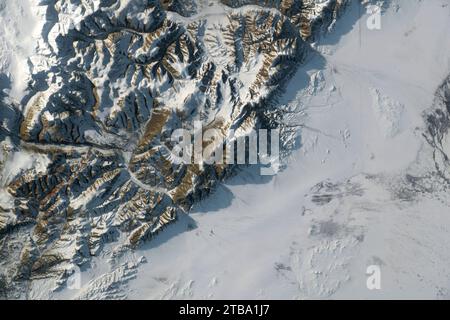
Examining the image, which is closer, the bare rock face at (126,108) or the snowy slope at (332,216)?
the bare rock face at (126,108)

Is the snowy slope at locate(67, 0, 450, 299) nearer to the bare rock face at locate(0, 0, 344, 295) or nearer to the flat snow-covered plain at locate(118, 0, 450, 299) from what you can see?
the flat snow-covered plain at locate(118, 0, 450, 299)

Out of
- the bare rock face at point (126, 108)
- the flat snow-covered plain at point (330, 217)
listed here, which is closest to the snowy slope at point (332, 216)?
the flat snow-covered plain at point (330, 217)

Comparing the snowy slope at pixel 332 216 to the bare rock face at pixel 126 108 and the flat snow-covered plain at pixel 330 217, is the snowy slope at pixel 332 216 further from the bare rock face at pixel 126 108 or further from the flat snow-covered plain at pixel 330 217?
the bare rock face at pixel 126 108

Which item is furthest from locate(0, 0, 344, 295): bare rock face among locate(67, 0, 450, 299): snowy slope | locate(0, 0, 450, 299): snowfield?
locate(67, 0, 450, 299): snowy slope

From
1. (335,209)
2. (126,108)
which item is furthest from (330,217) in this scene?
(126,108)

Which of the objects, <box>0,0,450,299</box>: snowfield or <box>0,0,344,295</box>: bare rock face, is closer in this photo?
<box>0,0,344,295</box>: bare rock face
